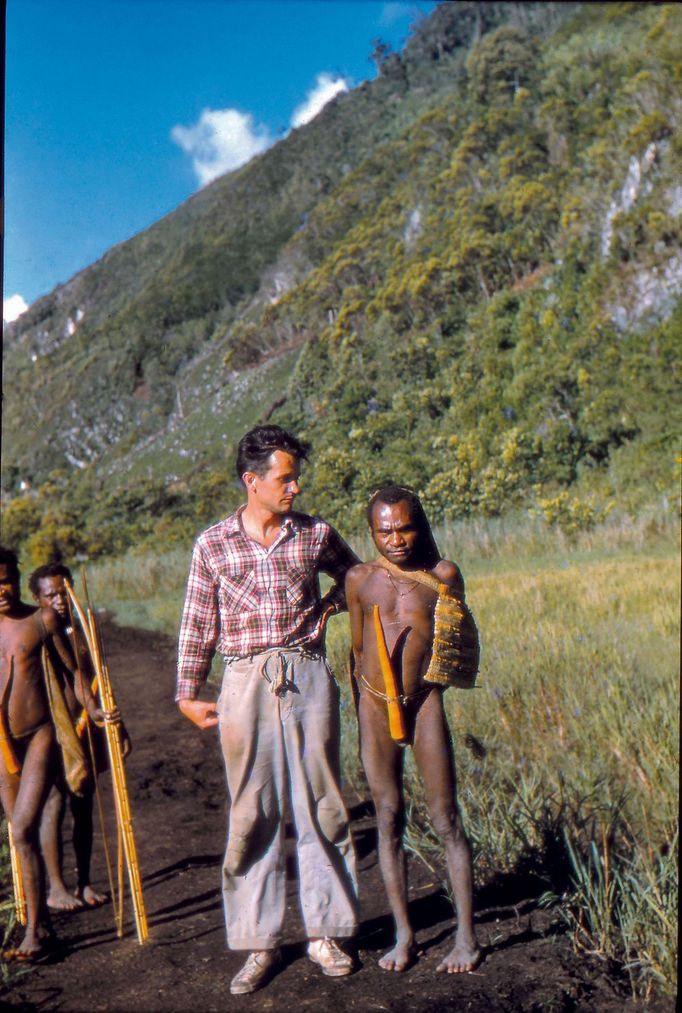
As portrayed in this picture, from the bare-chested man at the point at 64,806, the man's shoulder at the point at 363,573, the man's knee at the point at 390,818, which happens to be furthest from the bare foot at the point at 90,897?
the man's shoulder at the point at 363,573

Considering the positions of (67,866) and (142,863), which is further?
(67,866)

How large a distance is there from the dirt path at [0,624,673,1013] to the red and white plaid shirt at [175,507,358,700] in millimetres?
791

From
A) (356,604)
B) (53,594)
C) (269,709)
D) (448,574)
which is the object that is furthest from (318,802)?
(53,594)

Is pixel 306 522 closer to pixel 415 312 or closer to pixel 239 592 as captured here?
pixel 239 592

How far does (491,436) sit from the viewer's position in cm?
496

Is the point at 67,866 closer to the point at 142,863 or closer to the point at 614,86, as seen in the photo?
the point at 142,863

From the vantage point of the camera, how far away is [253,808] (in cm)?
269

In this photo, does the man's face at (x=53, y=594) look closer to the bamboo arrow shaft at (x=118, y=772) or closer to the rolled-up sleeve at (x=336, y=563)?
the bamboo arrow shaft at (x=118, y=772)

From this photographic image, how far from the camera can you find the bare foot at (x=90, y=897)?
323cm

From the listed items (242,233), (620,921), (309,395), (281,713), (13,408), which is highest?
(242,233)

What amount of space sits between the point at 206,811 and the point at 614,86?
6087 millimetres

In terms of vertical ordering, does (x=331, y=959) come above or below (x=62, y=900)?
below

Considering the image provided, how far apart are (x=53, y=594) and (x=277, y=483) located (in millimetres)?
1016

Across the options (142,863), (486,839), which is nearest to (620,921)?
(486,839)
